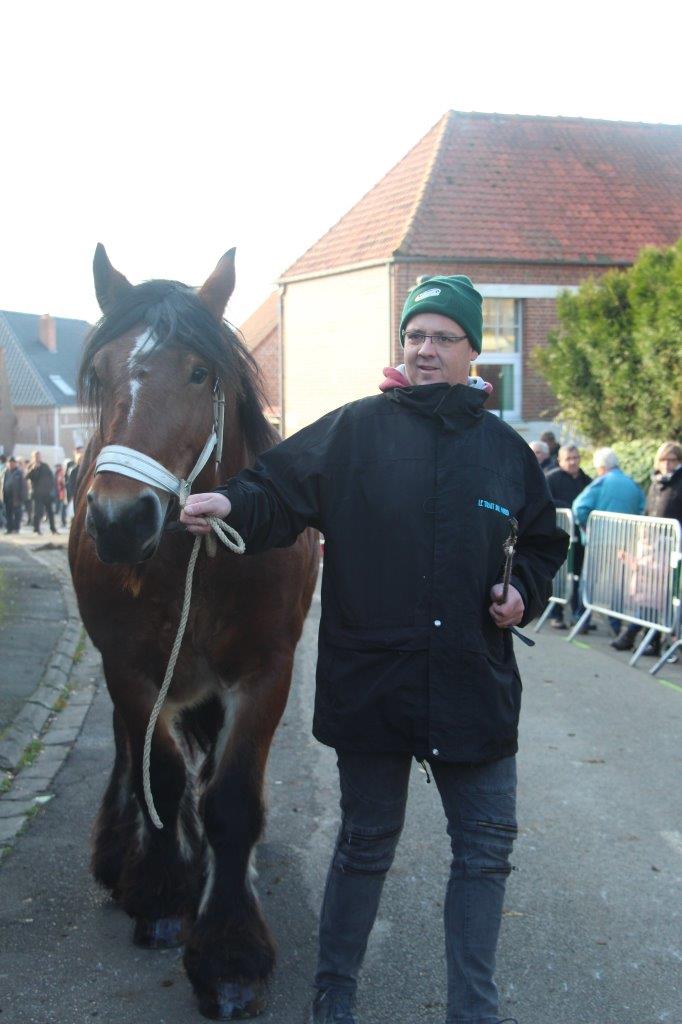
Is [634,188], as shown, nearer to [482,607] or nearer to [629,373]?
[629,373]

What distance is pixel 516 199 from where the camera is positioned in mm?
27516

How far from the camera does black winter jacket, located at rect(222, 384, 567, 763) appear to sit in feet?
9.85

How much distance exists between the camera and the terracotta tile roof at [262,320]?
167 ft

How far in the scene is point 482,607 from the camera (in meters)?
3.09

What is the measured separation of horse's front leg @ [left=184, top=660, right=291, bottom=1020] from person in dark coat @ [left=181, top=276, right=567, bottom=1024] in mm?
411

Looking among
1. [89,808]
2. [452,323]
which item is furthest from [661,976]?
[89,808]

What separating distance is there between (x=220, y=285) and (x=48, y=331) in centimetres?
7176

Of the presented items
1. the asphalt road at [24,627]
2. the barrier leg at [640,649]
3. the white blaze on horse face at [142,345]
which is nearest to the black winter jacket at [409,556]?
the white blaze on horse face at [142,345]

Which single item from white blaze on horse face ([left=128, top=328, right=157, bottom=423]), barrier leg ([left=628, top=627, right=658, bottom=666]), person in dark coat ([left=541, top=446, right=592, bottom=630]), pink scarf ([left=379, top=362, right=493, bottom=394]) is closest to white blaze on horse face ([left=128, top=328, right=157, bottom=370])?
white blaze on horse face ([left=128, top=328, right=157, bottom=423])

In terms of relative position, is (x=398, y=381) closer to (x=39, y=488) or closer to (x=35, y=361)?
(x=39, y=488)

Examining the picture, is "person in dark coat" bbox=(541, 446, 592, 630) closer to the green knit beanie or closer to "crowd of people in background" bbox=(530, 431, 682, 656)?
"crowd of people in background" bbox=(530, 431, 682, 656)

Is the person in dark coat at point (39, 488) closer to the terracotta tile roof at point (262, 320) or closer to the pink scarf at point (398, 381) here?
the terracotta tile roof at point (262, 320)

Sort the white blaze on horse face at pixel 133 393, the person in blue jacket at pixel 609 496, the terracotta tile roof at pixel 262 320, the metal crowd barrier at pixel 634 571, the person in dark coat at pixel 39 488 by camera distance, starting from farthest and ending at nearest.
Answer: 1. the terracotta tile roof at pixel 262 320
2. the person in dark coat at pixel 39 488
3. the person in blue jacket at pixel 609 496
4. the metal crowd barrier at pixel 634 571
5. the white blaze on horse face at pixel 133 393

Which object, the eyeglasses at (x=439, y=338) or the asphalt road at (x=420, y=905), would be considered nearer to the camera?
the eyeglasses at (x=439, y=338)
